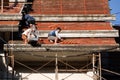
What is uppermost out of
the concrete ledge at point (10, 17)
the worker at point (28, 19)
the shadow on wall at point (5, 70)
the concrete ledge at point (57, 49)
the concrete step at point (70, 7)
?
the concrete step at point (70, 7)

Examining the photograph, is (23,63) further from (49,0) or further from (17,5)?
(49,0)

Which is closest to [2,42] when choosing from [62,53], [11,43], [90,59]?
[11,43]

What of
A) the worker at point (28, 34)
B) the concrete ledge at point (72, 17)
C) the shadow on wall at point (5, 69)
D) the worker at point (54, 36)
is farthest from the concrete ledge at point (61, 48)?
the concrete ledge at point (72, 17)

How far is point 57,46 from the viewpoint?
1655 centimetres

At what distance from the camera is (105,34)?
57.6 ft

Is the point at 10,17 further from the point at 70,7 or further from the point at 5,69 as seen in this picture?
the point at 70,7

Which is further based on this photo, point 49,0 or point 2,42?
point 49,0

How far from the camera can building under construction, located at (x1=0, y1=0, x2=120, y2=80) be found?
16.6 metres

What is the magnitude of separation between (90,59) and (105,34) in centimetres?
110

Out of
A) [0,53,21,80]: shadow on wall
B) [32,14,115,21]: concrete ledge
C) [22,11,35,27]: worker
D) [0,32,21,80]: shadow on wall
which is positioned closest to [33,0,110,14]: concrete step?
[32,14,115,21]: concrete ledge

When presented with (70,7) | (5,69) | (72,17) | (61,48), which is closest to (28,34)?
(61,48)

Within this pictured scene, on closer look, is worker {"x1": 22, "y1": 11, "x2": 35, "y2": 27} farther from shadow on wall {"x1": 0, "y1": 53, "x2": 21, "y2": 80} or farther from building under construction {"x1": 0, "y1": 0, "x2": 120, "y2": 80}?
shadow on wall {"x1": 0, "y1": 53, "x2": 21, "y2": 80}

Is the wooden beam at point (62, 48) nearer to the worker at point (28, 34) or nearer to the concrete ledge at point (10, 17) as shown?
the worker at point (28, 34)

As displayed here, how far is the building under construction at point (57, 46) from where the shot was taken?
54.4 feet
